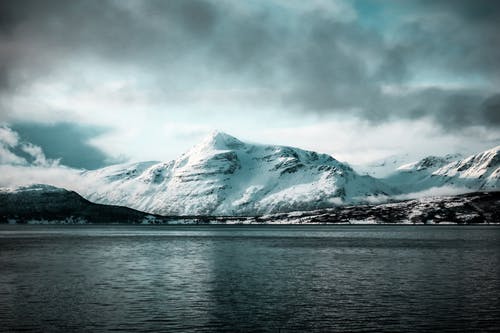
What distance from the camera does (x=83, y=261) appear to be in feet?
364

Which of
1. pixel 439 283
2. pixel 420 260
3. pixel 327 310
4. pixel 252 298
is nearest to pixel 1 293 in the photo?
pixel 252 298

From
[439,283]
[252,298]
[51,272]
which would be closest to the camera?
[252,298]

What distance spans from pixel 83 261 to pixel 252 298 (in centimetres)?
6042

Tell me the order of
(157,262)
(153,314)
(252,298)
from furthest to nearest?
1. (157,262)
2. (252,298)
3. (153,314)

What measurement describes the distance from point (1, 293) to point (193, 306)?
89.4 feet

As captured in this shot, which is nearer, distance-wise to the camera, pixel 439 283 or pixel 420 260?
pixel 439 283

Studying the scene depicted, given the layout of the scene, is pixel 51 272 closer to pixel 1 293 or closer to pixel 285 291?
pixel 1 293

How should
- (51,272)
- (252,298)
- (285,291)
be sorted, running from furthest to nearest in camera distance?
(51,272)
(285,291)
(252,298)

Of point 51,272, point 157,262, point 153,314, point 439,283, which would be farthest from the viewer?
point 157,262

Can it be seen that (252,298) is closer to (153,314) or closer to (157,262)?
(153,314)

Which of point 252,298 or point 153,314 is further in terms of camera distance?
point 252,298

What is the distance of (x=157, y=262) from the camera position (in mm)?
108750

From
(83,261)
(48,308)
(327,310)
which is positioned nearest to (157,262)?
(83,261)

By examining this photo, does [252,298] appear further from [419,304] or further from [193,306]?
[419,304]
